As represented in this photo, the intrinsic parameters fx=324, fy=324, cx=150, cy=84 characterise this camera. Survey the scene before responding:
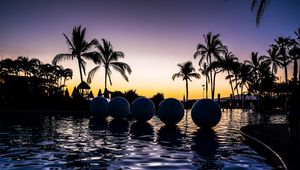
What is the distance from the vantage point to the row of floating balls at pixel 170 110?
719 inches

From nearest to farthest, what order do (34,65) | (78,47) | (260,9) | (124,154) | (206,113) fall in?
(124,154) → (260,9) → (206,113) → (78,47) → (34,65)

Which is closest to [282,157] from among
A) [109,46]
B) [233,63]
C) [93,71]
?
[93,71]

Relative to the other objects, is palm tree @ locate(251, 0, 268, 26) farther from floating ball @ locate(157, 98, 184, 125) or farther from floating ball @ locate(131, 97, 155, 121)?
floating ball @ locate(131, 97, 155, 121)

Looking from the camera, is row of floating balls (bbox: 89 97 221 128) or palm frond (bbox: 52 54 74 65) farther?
palm frond (bbox: 52 54 74 65)

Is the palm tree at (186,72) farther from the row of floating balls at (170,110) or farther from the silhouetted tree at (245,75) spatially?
the row of floating balls at (170,110)

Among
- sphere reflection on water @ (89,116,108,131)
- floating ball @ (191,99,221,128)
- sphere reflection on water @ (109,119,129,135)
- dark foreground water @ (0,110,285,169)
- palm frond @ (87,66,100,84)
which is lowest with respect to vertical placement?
dark foreground water @ (0,110,285,169)

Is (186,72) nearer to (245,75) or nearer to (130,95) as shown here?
(245,75)

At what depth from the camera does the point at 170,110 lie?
67.8 feet

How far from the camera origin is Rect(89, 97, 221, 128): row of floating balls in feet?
59.9

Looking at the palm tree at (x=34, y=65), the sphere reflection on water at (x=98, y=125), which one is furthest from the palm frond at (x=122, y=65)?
the palm tree at (x=34, y=65)

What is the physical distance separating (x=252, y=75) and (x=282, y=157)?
7363 centimetres

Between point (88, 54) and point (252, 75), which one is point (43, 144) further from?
point (252, 75)

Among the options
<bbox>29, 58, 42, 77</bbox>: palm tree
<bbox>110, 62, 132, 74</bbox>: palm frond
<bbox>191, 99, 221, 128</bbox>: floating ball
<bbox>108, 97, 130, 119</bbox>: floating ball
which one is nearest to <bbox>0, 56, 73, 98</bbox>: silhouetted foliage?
<bbox>29, 58, 42, 77</bbox>: palm tree

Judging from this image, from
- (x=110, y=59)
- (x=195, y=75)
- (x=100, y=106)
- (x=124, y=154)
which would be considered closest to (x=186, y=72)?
(x=195, y=75)
